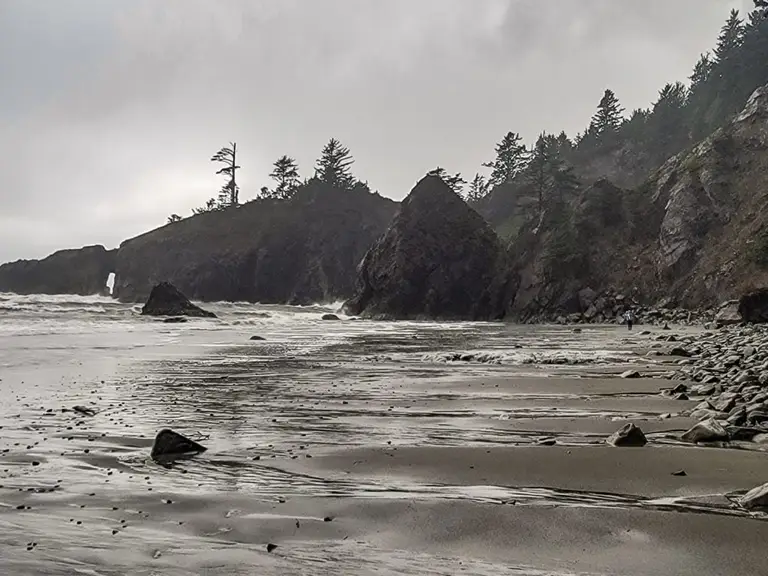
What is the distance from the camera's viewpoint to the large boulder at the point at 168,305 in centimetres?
3975

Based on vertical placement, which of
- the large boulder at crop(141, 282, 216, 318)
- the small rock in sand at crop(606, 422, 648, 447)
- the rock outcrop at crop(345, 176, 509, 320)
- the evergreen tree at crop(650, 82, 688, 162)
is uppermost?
the evergreen tree at crop(650, 82, 688, 162)

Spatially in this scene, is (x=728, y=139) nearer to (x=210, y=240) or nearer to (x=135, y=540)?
(x=135, y=540)

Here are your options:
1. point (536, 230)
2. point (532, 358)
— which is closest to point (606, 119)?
point (536, 230)

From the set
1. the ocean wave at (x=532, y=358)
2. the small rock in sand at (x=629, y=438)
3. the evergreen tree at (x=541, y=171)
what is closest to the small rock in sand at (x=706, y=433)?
the small rock in sand at (x=629, y=438)

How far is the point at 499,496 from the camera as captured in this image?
4.50 metres

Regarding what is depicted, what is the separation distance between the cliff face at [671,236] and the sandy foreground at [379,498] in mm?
27953

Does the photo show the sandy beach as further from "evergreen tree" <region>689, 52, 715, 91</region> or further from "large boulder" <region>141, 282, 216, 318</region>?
"evergreen tree" <region>689, 52, 715, 91</region>

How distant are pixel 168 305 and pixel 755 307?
107 ft

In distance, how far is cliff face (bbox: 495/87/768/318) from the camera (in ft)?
113

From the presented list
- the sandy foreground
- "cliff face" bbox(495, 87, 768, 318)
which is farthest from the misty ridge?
the sandy foreground

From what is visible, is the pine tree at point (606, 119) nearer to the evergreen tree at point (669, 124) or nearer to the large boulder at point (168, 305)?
Result: the evergreen tree at point (669, 124)

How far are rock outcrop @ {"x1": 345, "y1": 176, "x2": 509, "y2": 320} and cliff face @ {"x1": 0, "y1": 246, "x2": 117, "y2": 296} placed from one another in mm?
48387

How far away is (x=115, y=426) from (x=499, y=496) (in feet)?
15.4

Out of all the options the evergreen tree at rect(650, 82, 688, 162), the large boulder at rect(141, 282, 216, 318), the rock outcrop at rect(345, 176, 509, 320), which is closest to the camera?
the large boulder at rect(141, 282, 216, 318)
